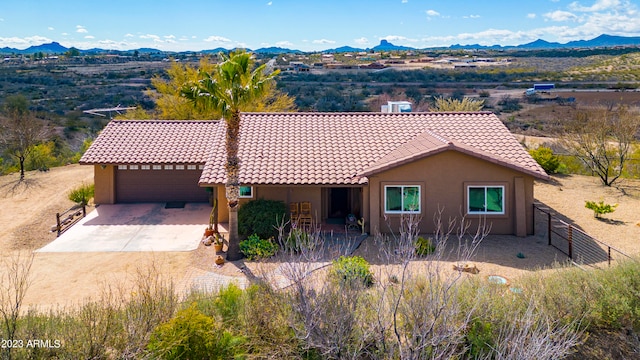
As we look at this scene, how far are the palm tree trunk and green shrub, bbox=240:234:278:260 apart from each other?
0.87ft

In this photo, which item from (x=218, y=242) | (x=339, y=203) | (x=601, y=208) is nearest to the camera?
(x=218, y=242)

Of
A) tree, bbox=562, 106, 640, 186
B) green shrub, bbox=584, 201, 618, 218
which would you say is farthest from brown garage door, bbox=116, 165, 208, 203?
tree, bbox=562, 106, 640, 186

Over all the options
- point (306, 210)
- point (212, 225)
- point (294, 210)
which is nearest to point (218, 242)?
point (212, 225)

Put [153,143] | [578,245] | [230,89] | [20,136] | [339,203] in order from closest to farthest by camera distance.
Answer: [230,89] → [578,245] → [339,203] → [153,143] → [20,136]

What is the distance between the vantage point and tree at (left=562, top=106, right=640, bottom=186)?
27.1 meters

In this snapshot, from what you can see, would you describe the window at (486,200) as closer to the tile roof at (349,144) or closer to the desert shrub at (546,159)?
the tile roof at (349,144)

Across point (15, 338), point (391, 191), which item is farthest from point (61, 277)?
point (391, 191)

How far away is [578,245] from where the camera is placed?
17625 mm

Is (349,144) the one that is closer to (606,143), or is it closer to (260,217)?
(260,217)

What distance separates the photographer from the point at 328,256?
17.0 meters

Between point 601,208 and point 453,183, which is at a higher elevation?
point 453,183

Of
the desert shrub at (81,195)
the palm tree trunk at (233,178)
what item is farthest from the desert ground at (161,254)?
the palm tree trunk at (233,178)

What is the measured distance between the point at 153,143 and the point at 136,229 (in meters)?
6.08

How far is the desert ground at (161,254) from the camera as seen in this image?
1516 centimetres
